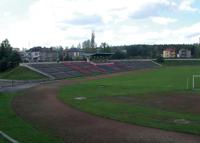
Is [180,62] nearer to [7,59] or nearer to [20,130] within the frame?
[7,59]

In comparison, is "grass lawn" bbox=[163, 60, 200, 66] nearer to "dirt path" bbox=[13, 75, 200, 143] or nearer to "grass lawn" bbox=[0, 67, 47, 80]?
"grass lawn" bbox=[0, 67, 47, 80]

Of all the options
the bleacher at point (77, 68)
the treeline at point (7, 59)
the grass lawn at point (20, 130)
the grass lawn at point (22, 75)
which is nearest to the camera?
the grass lawn at point (20, 130)

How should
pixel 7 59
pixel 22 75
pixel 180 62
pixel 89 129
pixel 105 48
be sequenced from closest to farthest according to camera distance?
1. pixel 89 129
2. pixel 22 75
3. pixel 7 59
4. pixel 180 62
5. pixel 105 48

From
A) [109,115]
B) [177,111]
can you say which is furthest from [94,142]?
[177,111]

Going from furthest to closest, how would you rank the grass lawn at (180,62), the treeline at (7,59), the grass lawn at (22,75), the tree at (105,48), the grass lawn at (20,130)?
the tree at (105,48)
the grass lawn at (180,62)
the treeline at (7,59)
the grass lawn at (22,75)
the grass lawn at (20,130)

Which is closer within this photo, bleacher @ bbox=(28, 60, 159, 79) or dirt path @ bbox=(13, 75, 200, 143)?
dirt path @ bbox=(13, 75, 200, 143)

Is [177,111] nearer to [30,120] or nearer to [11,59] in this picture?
[30,120]

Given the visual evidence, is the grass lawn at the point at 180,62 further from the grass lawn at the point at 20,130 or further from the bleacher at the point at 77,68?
the grass lawn at the point at 20,130

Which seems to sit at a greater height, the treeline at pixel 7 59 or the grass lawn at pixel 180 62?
the treeline at pixel 7 59

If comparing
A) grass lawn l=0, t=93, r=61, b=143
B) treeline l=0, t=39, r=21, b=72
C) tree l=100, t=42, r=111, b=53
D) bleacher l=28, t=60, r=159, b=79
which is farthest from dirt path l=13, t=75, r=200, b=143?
tree l=100, t=42, r=111, b=53

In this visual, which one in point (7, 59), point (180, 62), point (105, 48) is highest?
point (105, 48)

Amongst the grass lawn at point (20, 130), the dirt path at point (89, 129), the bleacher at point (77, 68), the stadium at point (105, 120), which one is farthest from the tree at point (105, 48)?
the grass lawn at point (20, 130)

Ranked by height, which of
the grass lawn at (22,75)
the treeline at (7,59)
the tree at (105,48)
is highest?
the tree at (105,48)

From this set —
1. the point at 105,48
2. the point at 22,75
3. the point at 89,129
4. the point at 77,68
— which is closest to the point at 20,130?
the point at 89,129
